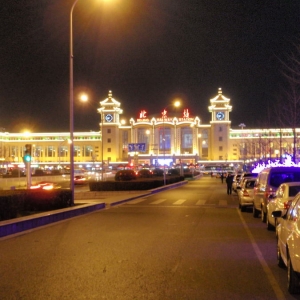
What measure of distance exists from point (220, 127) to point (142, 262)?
415 ft

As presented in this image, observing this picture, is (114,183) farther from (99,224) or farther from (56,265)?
(56,265)

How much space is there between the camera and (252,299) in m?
8.16

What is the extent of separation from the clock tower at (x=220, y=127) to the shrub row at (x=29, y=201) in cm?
11174

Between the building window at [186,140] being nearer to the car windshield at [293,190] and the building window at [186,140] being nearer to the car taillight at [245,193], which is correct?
the car taillight at [245,193]

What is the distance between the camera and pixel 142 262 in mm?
11484

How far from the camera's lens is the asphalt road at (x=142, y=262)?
8.72 meters

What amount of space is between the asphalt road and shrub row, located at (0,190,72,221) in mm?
1953

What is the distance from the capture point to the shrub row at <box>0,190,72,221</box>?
1931 centimetres

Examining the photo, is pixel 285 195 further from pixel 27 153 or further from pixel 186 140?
pixel 186 140

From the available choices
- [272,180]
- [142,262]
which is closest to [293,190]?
[272,180]

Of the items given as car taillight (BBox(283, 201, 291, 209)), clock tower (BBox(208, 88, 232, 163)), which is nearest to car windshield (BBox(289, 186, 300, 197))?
car taillight (BBox(283, 201, 291, 209))

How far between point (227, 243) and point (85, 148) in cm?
12486

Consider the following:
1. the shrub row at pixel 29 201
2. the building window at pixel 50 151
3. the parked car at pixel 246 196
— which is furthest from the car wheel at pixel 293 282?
the building window at pixel 50 151

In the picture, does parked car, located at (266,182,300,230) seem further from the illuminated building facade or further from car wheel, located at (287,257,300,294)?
the illuminated building facade
